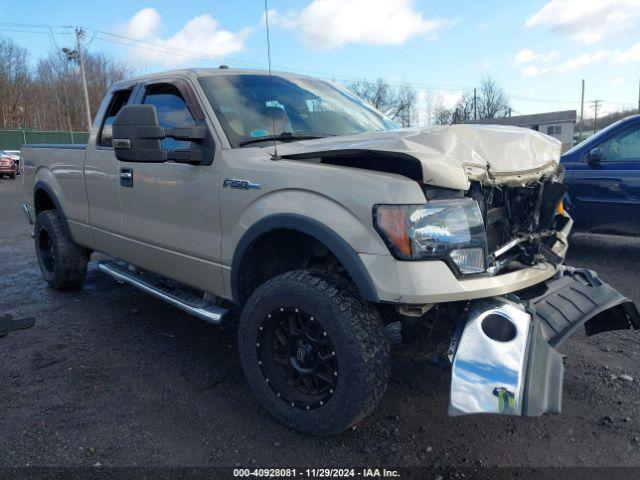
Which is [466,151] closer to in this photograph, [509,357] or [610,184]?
[509,357]

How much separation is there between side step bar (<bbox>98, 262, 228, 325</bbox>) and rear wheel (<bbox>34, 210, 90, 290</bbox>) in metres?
0.68

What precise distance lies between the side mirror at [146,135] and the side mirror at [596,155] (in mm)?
4763

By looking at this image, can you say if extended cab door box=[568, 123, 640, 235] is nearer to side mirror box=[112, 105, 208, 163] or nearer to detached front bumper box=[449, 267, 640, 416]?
detached front bumper box=[449, 267, 640, 416]

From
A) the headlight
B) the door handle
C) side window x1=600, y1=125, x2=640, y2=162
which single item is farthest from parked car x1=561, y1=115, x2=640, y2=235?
the door handle

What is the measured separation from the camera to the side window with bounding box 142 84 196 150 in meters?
3.57

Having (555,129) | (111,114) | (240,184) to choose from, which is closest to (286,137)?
(240,184)

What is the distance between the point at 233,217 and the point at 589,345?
Answer: 2775 mm

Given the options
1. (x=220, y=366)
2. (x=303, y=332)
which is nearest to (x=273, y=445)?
(x=303, y=332)

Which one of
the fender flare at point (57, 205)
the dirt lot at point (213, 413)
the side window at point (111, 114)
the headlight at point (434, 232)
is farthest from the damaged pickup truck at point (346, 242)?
the fender flare at point (57, 205)

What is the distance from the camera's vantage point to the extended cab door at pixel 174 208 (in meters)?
3.23

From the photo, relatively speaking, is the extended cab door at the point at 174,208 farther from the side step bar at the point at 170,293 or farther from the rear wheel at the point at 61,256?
the rear wheel at the point at 61,256

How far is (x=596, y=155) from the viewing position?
5977 millimetres

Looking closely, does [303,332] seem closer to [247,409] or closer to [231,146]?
[247,409]

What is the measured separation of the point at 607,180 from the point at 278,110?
4.25 m
